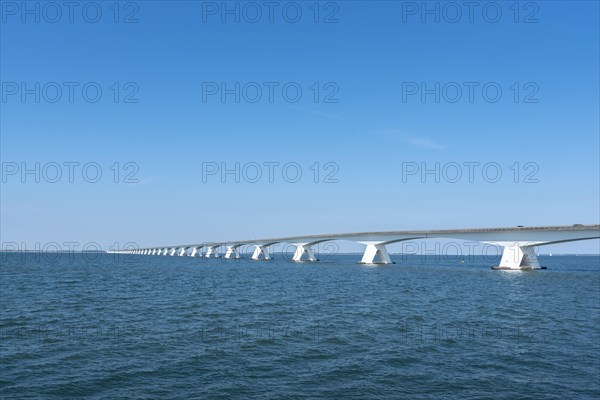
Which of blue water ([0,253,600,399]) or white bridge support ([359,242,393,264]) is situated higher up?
blue water ([0,253,600,399])

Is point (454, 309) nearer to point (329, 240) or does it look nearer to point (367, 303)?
point (367, 303)

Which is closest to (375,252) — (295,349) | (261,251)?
(261,251)

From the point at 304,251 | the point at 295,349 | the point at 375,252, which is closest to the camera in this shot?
the point at 295,349

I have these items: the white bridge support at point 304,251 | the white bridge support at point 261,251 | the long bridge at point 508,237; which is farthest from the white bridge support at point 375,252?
the white bridge support at point 261,251

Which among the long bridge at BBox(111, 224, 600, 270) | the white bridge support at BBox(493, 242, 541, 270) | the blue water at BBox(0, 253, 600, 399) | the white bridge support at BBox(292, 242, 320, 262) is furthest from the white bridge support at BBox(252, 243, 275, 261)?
the blue water at BBox(0, 253, 600, 399)

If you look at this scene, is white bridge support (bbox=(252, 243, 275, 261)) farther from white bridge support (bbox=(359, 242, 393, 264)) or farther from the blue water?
the blue water

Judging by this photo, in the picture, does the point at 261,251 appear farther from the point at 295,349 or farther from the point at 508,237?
the point at 295,349

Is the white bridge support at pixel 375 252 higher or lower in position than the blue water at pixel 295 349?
lower

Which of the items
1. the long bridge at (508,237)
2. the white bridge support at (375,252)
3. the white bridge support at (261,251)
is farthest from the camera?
the white bridge support at (261,251)

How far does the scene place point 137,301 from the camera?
114ft

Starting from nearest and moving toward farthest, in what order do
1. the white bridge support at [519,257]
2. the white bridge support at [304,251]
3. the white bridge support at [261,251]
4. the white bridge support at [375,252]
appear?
the white bridge support at [519,257] < the white bridge support at [375,252] < the white bridge support at [304,251] < the white bridge support at [261,251]

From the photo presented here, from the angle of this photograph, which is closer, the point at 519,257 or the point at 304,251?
the point at 519,257

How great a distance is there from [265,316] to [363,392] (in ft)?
47.0

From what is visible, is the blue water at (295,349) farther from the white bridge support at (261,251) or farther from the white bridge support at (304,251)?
the white bridge support at (261,251)
